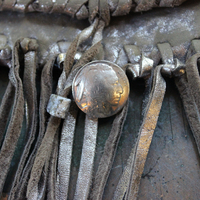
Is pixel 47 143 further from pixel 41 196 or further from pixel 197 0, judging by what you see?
pixel 197 0

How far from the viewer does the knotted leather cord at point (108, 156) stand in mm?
832

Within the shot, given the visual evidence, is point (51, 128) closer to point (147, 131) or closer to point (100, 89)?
point (100, 89)

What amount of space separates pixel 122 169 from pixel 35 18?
89cm

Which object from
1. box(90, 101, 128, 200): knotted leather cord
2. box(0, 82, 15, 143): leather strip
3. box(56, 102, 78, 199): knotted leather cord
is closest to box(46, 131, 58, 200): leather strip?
box(56, 102, 78, 199): knotted leather cord

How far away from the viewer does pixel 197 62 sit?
948mm

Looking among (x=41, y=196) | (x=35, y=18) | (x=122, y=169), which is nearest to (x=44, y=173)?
(x=41, y=196)

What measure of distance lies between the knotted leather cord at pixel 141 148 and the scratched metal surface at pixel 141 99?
0.05m

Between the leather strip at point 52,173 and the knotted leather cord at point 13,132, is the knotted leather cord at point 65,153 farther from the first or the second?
the knotted leather cord at point 13,132

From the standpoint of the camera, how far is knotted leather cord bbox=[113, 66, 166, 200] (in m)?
0.82

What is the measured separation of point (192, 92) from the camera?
0.91 m

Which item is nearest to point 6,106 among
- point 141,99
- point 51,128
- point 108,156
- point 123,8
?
point 51,128

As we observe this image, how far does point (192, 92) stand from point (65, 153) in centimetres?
62

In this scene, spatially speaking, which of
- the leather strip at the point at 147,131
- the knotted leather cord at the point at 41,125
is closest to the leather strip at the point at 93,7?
the knotted leather cord at the point at 41,125

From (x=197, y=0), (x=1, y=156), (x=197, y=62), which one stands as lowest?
(x=1, y=156)
